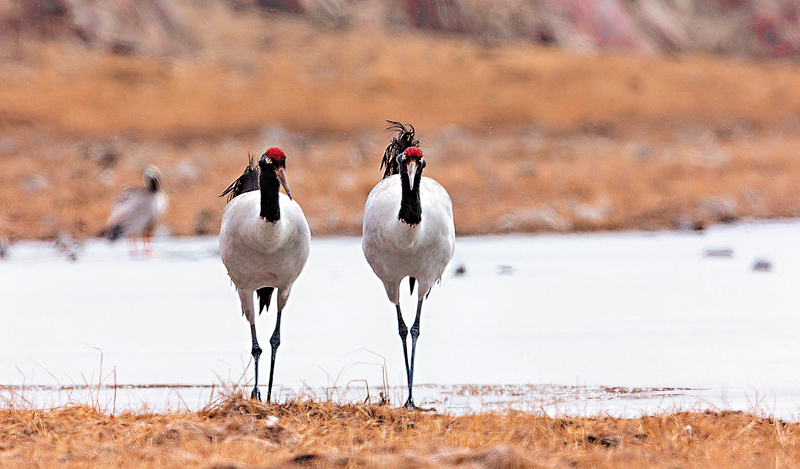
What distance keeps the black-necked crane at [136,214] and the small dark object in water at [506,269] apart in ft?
15.9

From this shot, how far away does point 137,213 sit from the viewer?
1388 centimetres

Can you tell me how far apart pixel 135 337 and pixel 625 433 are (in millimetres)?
4608

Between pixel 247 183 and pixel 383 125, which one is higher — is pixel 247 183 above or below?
below

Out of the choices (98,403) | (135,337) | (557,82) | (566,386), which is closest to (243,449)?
(98,403)

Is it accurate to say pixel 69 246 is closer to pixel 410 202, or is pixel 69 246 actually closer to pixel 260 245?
pixel 260 245

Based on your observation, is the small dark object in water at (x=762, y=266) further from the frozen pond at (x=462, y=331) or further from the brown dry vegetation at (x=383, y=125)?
the brown dry vegetation at (x=383, y=125)

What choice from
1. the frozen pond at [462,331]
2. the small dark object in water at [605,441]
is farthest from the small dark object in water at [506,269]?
the small dark object in water at [605,441]

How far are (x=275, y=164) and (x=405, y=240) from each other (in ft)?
2.94

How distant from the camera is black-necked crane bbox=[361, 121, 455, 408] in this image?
6129mm

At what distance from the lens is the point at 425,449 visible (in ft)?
14.4

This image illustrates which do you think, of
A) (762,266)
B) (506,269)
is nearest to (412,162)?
(506,269)

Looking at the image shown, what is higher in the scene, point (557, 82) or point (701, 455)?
point (557, 82)

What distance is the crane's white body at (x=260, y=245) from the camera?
19.6 ft

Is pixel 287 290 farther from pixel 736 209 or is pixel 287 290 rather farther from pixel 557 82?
pixel 557 82
